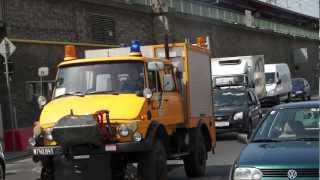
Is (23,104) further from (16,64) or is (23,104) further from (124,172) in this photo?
(124,172)

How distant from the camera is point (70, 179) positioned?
10109 mm

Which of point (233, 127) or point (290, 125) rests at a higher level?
point (290, 125)

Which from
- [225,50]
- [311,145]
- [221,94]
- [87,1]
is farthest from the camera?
[225,50]

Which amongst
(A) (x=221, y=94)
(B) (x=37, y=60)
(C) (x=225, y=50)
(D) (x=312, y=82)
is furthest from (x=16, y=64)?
(D) (x=312, y=82)

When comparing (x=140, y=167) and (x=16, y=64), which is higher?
(x=16, y=64)

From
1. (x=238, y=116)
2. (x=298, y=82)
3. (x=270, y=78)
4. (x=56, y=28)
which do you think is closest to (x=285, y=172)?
(x=238, y=116)

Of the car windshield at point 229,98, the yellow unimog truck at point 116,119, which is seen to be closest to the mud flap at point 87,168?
the yellow unimog truck at point 116,119

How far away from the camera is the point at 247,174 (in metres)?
7.63

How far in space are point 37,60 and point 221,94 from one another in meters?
9.36

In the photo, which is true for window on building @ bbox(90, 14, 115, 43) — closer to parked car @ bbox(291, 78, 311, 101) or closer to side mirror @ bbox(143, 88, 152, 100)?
parked car @ bbox(291, 78, 311, 101)

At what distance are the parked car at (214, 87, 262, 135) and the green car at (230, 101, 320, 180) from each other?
12.4 meters

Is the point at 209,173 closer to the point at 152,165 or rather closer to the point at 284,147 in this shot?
the point at 152,165

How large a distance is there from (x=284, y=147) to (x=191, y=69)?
18.4ft

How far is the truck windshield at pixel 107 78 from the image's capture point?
11.1m
